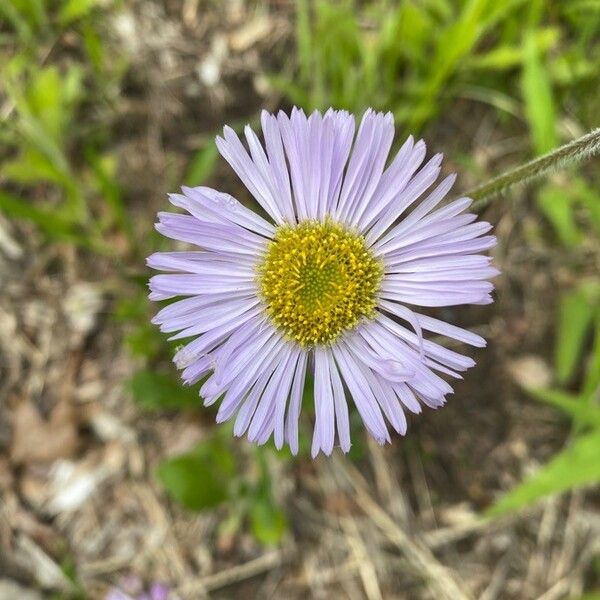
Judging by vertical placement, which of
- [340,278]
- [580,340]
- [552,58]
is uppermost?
[552,58]

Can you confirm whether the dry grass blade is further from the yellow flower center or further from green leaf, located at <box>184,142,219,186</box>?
green leaf, located at <box>184,142,219,186</box>

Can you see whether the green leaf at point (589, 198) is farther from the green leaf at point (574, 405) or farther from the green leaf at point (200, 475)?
the green leaf at point (200, 475)

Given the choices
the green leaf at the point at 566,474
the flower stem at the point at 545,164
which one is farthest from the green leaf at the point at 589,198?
the flower stem at the point at 545,164

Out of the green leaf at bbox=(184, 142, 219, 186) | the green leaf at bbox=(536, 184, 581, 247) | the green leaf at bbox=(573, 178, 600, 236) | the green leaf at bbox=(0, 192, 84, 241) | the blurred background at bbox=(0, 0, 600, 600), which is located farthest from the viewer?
the blurred background at bbox=(0, 0, 600, 600)

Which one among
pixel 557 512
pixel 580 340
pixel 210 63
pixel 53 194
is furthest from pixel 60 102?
pixel 557 512

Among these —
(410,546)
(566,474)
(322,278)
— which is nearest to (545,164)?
(322,278)

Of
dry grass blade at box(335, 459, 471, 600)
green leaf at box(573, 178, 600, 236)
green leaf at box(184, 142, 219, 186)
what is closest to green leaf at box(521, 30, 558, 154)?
green leaf at box(573, 178, 600, 236)

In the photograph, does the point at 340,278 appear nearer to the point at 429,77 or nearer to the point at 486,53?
the point at 429,77
